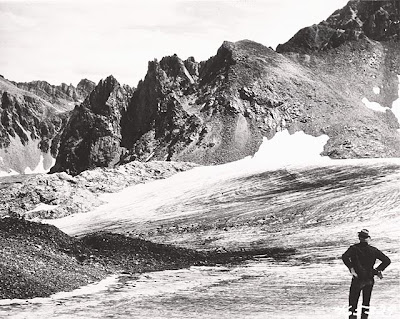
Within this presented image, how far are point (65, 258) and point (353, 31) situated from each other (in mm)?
120358

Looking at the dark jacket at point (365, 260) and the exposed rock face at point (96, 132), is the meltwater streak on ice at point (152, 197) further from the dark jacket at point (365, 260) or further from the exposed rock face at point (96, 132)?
the exposed rock face at point (96, 132)

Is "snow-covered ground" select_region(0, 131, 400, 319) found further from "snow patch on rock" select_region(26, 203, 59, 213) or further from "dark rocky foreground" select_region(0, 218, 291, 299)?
"snow patch on rock" select_region(26, 203, 59, 213)

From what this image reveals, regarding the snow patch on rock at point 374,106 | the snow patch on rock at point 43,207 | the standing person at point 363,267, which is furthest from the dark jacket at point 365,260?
the snow patch on rock at point 374,106

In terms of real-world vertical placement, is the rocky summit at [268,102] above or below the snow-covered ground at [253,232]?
above

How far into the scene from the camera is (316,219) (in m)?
41.9

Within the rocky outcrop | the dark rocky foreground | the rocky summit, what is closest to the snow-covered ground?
the dark rocky foreground

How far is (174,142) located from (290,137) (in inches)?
814

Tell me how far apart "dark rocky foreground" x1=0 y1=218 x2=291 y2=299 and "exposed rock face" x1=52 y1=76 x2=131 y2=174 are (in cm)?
10691

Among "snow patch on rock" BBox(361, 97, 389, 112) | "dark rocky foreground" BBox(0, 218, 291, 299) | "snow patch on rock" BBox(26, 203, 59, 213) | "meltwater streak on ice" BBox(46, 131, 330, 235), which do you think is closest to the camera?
"dark rocky foreground" BBox(0, 218, 291, 299)

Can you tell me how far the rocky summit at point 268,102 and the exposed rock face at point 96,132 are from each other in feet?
1.28

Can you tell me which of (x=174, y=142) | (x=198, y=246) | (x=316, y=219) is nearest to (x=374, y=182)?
(x=316, y=219)

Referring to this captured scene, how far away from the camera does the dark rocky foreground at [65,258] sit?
20.9 metres

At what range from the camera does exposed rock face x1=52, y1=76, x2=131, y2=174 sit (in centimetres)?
14325

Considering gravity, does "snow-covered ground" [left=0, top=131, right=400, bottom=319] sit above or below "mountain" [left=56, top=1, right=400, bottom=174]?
below
